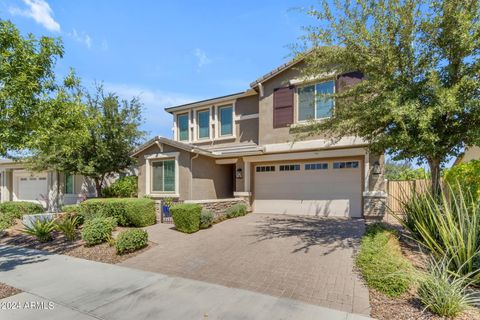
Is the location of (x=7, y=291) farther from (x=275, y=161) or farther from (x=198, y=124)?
(x=198, y=124)

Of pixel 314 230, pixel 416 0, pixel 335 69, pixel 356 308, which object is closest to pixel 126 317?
pixel 356 308

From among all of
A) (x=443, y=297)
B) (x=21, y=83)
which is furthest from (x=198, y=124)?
(x=443, y=297)

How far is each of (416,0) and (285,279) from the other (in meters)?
7.35

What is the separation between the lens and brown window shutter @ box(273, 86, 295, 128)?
43.8ft

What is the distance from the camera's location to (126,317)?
14.3 ft

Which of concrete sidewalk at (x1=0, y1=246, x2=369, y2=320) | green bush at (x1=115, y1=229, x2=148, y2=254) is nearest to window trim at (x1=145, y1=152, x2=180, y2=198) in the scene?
green bush at (x1=115, y1=229, x2=148, y2=254)

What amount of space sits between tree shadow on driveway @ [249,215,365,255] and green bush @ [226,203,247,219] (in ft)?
4.41

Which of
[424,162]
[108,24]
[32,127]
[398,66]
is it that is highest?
[108,24]

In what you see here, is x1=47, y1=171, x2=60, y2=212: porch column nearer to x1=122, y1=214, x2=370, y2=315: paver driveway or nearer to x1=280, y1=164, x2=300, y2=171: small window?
x1=122, y1=214, x2=370, y2=315: paver driveway

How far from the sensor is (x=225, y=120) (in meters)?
16.5

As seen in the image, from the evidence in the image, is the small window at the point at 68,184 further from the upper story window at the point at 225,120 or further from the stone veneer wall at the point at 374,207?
the stone veneer wall at the point at 374,207

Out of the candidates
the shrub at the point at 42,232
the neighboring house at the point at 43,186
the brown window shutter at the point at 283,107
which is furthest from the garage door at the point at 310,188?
the neighboring house at the point at 43,186

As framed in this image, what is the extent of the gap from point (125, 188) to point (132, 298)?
12144 millimetres

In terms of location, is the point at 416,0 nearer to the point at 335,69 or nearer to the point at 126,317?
the point at 335,69
